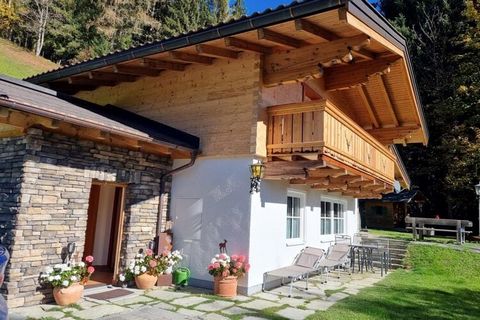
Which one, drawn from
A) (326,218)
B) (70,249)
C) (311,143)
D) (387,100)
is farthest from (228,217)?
(387,100)

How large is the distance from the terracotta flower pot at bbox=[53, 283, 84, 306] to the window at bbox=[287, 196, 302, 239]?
498 cm

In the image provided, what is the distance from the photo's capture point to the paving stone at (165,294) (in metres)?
6.73

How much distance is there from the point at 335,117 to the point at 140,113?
5087mm

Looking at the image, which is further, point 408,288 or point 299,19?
point 408,288

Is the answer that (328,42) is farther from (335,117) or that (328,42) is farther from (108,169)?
(108,169)

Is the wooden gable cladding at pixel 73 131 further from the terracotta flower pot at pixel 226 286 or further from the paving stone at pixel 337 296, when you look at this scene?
the paving stone at pixel 337 296

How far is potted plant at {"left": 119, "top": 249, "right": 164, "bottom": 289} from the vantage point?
7.30 metres

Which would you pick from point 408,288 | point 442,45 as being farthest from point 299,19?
point 442,45

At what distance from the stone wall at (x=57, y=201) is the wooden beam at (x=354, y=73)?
5.13m

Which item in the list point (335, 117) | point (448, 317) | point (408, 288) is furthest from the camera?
point (408, 288)

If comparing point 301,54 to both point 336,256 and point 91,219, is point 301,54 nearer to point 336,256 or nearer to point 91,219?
point 336,256

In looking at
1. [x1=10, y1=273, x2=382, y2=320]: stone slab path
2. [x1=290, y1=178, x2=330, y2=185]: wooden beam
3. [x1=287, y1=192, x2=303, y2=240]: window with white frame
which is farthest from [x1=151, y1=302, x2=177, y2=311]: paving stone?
[x1=290, y1=178, x2=330, y2=185]: wooden beam

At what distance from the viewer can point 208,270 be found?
24.3 ft

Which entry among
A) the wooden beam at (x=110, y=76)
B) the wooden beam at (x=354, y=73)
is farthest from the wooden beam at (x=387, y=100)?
the wooden beam at (x=110, y=76)
